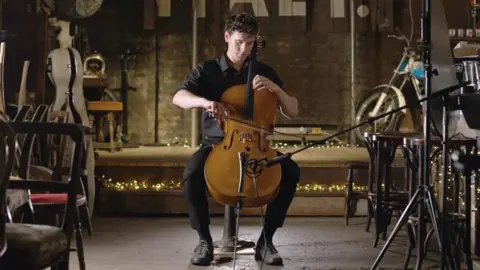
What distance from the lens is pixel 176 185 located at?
4.86 meters

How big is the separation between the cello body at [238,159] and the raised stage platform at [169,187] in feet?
6.15

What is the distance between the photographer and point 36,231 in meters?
1.78

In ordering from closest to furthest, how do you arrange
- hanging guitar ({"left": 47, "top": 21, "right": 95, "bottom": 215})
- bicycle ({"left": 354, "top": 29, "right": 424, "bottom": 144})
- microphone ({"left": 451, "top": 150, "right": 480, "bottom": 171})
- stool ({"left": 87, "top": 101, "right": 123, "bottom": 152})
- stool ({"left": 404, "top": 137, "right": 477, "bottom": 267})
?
microphone ({"left": 451, "top": 150, "right": 480, "bottom": 171}), stool ({"left": 404, "top": 137, "right": 477, "bottom": 267}), hanging guitar ({"left": 47, "top": 21, "right": 95, "bottom": 215}), stool ({"left": 87, "top": 101, "right": 123, "bottom": 152}), bicycle ({"left": 354, "top": 29, "right": 424, "bottom": 144})

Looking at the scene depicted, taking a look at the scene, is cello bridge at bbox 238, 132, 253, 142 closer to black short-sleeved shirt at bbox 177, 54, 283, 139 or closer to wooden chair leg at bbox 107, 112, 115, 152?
black short-sleeved shirt at bbox 177, 54, 283, 139

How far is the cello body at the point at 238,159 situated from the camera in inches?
110

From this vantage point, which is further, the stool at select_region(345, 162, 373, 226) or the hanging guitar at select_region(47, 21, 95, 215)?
the hanging guitar at select_region(47, 21, 95, 215)

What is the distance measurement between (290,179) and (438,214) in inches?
30.6

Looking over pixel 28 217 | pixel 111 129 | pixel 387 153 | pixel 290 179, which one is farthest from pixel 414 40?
pixel 28 217

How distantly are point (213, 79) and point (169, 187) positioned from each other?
1.83 m

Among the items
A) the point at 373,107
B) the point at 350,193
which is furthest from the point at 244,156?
the point at 373,107

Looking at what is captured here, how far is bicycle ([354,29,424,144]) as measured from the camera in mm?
7102

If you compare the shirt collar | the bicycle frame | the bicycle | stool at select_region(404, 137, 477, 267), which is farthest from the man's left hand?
the bicycle frame

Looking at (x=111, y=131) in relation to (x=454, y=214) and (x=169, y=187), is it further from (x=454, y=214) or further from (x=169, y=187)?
(x=454, y=214)

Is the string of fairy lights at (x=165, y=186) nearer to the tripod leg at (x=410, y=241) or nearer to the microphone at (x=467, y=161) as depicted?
the tripod leg at (x=410, y=241)
